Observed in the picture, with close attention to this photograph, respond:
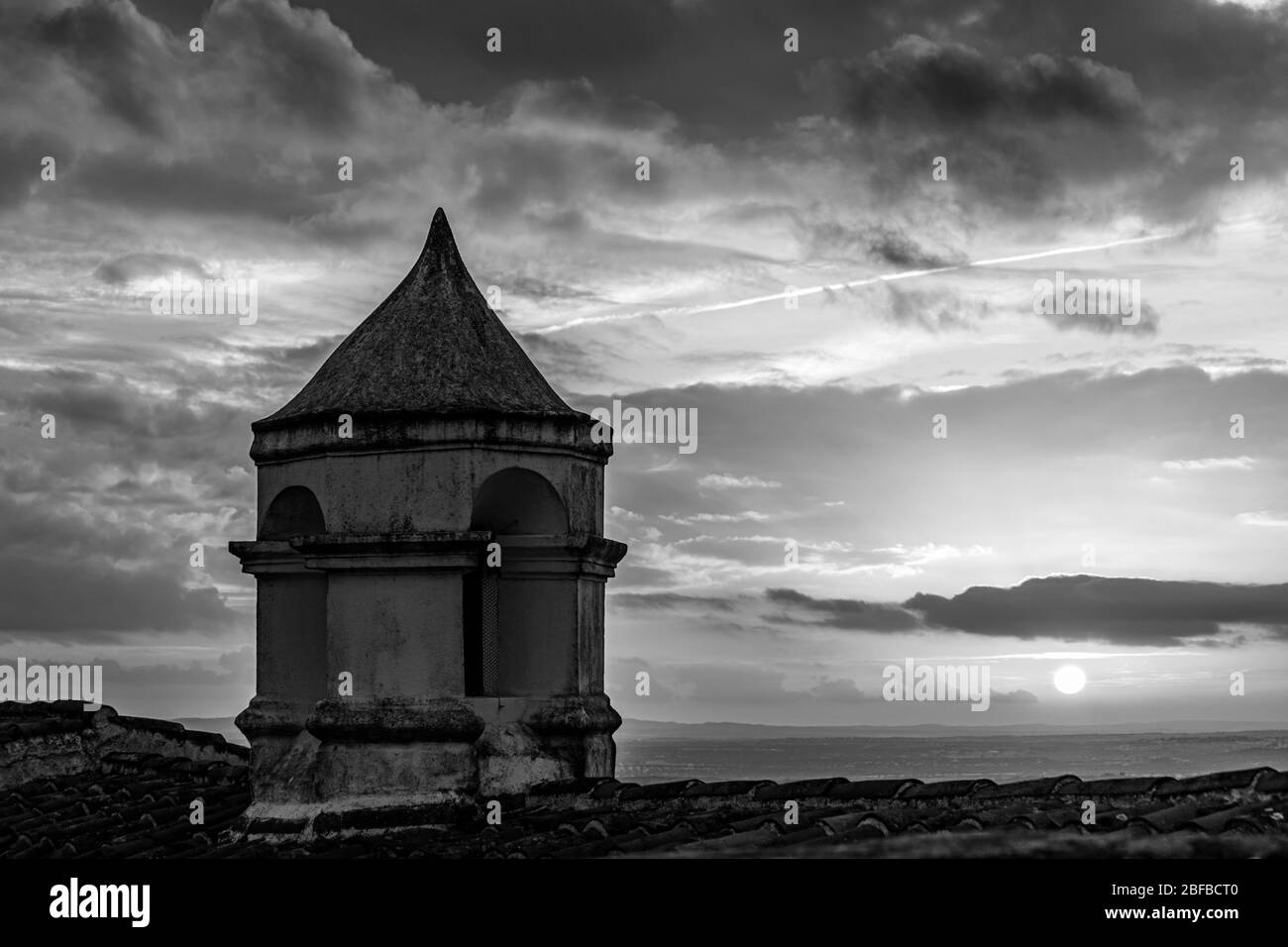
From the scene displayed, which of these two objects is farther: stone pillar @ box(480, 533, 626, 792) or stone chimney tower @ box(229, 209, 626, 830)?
stone pillar @ box(480, 533, 626, 792)

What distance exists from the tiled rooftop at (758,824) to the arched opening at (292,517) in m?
1.99

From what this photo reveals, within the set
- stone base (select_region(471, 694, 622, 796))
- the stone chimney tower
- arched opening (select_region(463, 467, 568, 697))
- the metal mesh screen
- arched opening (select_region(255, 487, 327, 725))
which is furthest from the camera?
arched opening (select_region(255, 487, 327, 725))

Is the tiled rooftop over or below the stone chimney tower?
below

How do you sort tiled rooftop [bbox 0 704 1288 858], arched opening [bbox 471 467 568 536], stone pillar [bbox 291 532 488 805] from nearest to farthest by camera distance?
tiled rooftop [bbox 0 704 1288 858], stone pillar [bbox 291 532 488 805], arched opening [bbox 471 467 568 536]

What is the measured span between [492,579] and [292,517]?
1.54 metres

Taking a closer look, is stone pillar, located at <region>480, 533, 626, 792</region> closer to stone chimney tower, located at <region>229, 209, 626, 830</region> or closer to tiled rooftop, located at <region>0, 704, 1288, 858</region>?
stone chimney tower, located at <region>229, 209, 626, 830</region>

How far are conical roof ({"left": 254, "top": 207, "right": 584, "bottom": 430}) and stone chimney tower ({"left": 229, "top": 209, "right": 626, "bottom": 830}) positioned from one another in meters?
0.02

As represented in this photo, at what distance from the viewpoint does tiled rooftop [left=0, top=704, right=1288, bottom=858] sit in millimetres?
6969

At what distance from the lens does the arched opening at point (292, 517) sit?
471 inches

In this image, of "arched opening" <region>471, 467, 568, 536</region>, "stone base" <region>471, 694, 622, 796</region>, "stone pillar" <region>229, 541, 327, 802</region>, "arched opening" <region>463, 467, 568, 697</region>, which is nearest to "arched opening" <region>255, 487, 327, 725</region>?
"stone pillar" <region>229, 541, 327, 802</region>

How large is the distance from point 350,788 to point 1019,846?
5.16 meters

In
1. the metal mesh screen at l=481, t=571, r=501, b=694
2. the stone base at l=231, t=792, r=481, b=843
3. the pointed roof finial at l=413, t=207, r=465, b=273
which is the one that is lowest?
the stone base at l=231, t=792, r=481, b=843
